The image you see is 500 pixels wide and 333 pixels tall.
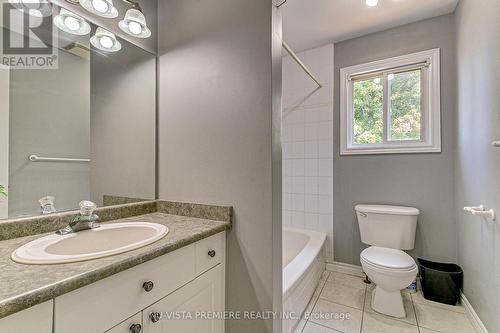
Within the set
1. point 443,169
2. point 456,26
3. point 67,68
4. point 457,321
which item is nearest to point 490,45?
point 456,26

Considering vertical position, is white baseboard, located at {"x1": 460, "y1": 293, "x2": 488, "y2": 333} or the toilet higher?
the toilet

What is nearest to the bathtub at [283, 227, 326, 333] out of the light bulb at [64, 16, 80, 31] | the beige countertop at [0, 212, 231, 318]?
the beige countertop at [0, 212, 231, 318]

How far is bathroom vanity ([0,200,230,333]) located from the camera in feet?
1.77

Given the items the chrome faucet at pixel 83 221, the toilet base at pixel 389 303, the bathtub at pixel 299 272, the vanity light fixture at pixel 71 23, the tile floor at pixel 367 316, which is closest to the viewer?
the chrome faucet at pixel 83 221

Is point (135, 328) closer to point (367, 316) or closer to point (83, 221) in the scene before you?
point (83, 221)

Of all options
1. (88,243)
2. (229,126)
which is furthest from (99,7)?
(88,243)

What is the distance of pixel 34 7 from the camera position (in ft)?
3.34

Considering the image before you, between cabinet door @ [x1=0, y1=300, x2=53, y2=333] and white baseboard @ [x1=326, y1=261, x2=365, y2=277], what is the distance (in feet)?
7.96

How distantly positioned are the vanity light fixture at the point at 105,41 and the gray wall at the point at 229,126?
30cm

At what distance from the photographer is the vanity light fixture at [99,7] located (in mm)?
1065

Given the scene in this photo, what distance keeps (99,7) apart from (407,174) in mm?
2608

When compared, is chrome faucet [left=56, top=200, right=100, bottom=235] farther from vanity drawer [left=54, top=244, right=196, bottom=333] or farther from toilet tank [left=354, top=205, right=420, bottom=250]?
toilet tank [left=354, top=205, right=420, bottom=250]

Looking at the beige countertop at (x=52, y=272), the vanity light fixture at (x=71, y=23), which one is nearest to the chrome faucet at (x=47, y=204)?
the beige countertop at (x=52, y=272)

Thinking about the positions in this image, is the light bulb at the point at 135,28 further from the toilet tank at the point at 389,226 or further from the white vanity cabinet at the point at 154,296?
the toilet tank at the point at 389,226
